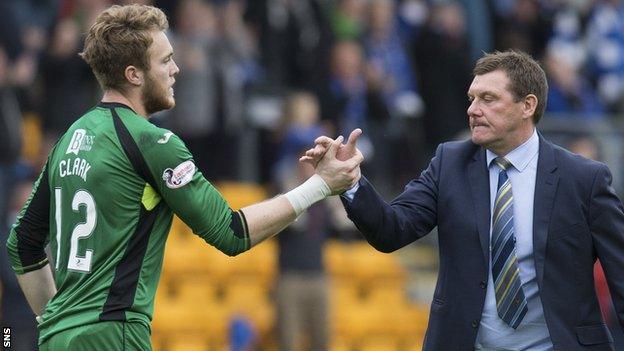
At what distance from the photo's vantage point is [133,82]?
5.20 m

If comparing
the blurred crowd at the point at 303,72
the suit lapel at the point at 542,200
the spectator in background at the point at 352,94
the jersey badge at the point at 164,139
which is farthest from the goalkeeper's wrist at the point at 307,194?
the spectator in background at the point at 352,94

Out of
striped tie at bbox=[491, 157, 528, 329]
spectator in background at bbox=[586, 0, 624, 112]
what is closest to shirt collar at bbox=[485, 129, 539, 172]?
striped tie at bbox=[491, 157, 528, 329]

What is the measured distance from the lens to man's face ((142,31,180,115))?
5.19 m

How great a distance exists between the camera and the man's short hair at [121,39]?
513cm

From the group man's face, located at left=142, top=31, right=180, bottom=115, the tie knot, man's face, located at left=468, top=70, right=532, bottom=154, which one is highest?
man's face, located at left=142, top=31, right=180, bottom=115

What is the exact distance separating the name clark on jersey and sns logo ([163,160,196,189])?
0.32m

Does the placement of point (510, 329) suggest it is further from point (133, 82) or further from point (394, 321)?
point (394, 321)

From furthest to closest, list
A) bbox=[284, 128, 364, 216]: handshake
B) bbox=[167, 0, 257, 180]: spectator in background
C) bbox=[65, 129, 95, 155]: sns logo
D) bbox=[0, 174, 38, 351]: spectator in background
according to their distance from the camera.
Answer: bbox=[167, 0, 257, 180]: spectator in background
bbox=[0, 174, 38, 351]: spectator in background
bbox=[284, 128, 364, 216]: handshake
bbox=[65, 129, 95, 155]: sns logo

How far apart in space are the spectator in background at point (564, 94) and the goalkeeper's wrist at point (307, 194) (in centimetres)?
901

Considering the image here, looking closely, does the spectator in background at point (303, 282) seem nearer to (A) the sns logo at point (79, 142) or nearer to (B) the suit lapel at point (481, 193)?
(B) the suit lapel at point (481, 193)

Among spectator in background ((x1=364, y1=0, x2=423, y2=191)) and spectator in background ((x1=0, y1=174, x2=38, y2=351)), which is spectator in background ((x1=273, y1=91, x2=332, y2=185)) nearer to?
spectator in background ((x1=364, y1=0, x2=423, y2=191))

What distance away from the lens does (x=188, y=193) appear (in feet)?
16.6

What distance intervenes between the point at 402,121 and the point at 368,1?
1385 millimetres

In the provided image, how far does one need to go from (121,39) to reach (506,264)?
6.40 ft
